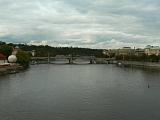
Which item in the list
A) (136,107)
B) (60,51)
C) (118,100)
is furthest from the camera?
(60,51)

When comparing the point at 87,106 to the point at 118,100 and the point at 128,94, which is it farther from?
the point at 128,94

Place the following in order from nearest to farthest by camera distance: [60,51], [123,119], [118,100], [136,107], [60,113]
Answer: [123,119] < [60,113] < [136,107] < [118,100] < [60,51]

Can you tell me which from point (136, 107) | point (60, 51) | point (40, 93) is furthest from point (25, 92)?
point (60, 51)

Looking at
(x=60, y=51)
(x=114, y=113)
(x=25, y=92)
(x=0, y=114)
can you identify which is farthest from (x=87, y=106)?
(x=60, y=51)

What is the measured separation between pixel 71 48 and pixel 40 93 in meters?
111

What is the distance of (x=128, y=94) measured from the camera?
73.2 ft

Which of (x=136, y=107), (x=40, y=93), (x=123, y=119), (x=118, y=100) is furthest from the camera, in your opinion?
(x=40, y=93)

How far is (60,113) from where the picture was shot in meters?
16.2

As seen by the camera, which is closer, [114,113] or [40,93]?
[114,113]

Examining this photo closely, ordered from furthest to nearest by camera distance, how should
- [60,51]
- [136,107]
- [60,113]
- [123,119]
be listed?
[60,51] < [136,107] < [60,113] < [123,119]

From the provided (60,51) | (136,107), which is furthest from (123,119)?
(60,51)

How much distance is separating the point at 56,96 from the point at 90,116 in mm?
5948

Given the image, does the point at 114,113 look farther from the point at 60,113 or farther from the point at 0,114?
the point at 0,114

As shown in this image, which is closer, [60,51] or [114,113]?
[114,113]
